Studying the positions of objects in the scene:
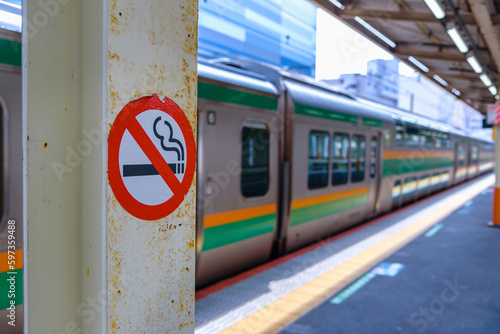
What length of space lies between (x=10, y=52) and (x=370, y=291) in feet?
12.4

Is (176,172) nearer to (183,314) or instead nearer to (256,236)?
(183,314)

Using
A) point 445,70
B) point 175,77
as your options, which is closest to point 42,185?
point 175,77

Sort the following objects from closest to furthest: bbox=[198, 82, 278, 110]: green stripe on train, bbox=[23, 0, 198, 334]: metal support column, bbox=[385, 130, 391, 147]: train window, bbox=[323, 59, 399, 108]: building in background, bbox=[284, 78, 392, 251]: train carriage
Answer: bbox=[23, 0, 198, 334]: metal support column → bbox=[198, 82, 278, 110]: green stripe on train → bbox=[284, 78, 392, 251]: train carriage → bbox=[385, 130, 391, 147]: train window → bbox=[323, 59, 399, 108]: building in background

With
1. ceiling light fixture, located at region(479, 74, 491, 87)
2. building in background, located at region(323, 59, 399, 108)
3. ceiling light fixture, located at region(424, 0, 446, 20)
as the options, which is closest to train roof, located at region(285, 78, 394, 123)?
ceiling light fixture, located at region(424, 0, 446, 20)

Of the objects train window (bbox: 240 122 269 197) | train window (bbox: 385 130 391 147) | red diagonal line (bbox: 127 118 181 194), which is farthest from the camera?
train window (bbox: 385 130 391 147)

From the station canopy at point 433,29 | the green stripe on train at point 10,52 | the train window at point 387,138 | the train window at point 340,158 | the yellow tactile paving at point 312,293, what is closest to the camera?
the green stripe on train at point 10,52

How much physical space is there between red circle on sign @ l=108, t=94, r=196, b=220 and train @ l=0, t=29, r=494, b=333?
151cm

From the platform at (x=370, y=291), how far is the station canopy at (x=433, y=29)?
2963 mm

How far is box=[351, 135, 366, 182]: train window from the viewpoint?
7.60 m

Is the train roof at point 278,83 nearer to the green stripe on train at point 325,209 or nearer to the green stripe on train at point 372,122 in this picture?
the green stripe on train at point 372,122

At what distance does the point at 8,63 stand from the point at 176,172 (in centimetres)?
168

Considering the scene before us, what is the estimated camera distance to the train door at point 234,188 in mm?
4316

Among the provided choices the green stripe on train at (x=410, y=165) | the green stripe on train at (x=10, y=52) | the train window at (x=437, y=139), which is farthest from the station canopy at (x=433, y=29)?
the train window at (x=437, y=139)

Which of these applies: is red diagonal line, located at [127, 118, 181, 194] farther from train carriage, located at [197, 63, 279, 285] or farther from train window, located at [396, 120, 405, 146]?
train window, located at [396, 120, 405, 146]
